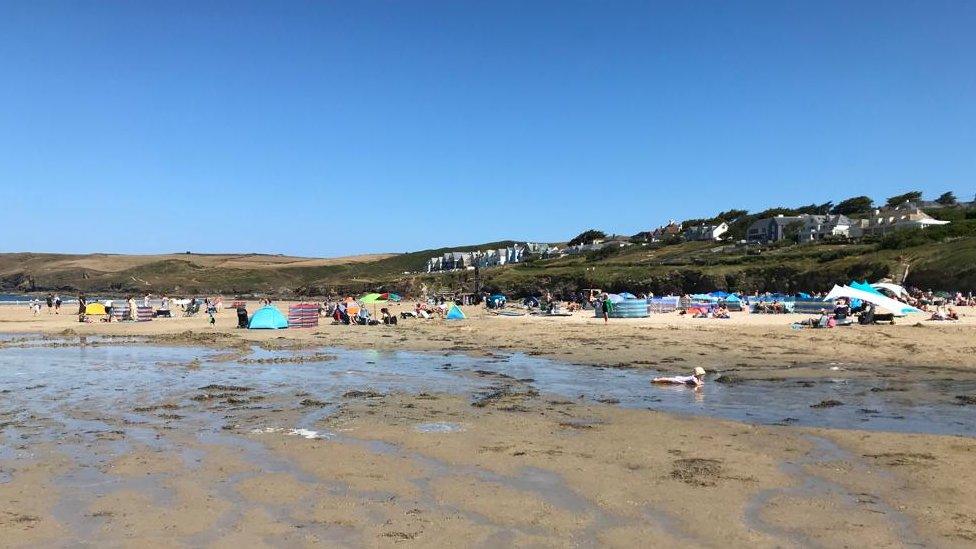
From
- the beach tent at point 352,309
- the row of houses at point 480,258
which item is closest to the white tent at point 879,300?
the beach tent at point 352,309

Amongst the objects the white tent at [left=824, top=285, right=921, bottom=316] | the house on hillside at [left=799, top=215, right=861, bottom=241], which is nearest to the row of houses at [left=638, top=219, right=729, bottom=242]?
the house on hillside at [left=799, top=215, right=861, bottom=241]

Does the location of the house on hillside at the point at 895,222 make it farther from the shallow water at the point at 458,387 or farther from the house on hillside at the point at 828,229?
the shallow water at the point at 458,387

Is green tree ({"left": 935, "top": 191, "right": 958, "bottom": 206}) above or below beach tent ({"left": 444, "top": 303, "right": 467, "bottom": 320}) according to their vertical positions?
above

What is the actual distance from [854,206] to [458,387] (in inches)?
5550

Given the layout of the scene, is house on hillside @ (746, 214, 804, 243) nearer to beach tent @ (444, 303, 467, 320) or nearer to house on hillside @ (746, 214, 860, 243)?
house on hillside @ (746, 214, 860, 243)

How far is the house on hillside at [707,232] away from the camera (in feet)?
430

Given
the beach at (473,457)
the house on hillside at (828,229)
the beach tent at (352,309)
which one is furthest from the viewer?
the house on hillside at (828,229)

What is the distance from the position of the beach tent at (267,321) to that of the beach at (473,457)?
1451cm

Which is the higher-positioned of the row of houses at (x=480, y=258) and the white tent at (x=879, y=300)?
the row of houses at (x=480, y=258)

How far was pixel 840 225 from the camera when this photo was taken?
336 ft

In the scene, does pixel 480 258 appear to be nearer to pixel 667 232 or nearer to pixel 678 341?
pixel 667 232

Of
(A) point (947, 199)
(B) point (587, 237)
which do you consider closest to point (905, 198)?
(A) point (947, 199)

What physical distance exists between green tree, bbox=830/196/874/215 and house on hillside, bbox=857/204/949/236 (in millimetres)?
26112

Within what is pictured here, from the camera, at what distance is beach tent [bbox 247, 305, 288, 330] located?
3349 cm
